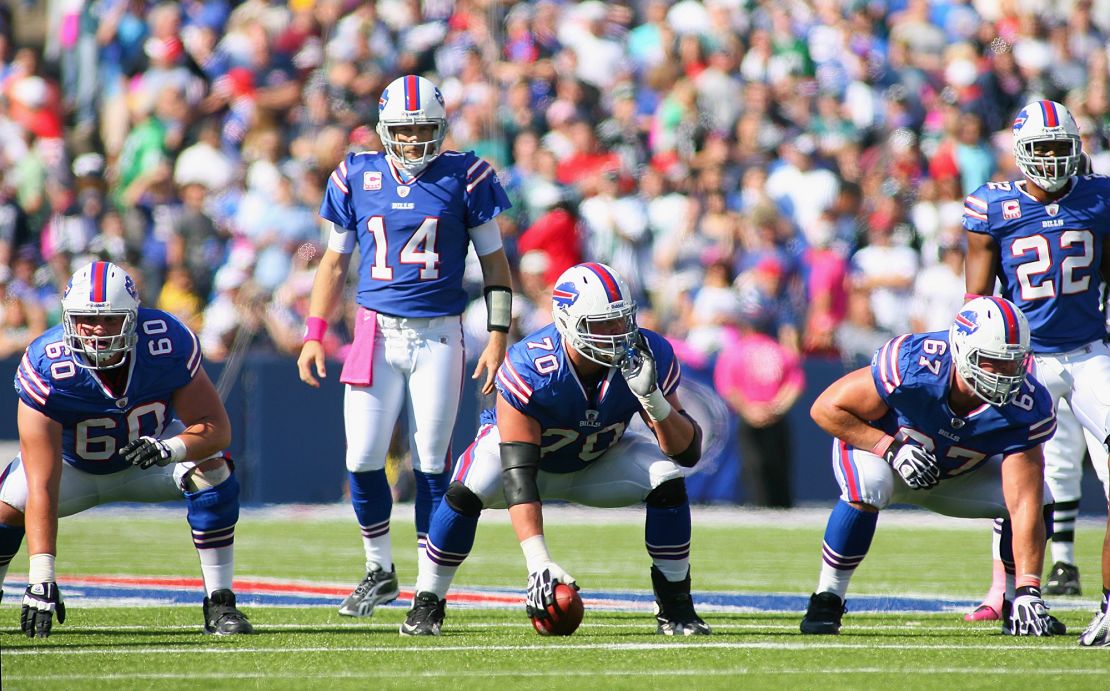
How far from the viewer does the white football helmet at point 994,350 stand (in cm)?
561

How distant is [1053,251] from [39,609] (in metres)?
4.27

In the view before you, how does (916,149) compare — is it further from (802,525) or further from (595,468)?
(595,468)

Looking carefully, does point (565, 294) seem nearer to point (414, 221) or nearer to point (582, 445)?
point (582, 445)

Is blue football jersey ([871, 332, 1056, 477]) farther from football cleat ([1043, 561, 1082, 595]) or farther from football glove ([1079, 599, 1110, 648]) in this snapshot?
football cleat ([1043, 561, 1082, 595])

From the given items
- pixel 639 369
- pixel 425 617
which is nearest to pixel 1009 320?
pixel 639 369

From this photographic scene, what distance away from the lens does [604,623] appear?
20.3 ft

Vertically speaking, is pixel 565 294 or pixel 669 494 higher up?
pixel 565 294

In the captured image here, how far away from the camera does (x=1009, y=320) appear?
5.66 m

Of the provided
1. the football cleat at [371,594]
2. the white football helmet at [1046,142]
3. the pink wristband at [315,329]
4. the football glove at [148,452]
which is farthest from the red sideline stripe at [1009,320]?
the football glove at [148,452]

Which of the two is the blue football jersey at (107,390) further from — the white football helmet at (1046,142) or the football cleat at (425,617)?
the white football helmet at (1046,142)

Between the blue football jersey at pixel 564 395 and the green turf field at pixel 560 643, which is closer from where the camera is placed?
the green turf field at pixel 560 643

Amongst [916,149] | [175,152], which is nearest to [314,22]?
[175,152]

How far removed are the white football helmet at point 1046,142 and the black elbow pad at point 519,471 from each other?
262 cm

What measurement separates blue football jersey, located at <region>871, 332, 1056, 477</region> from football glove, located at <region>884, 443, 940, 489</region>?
101 mm
